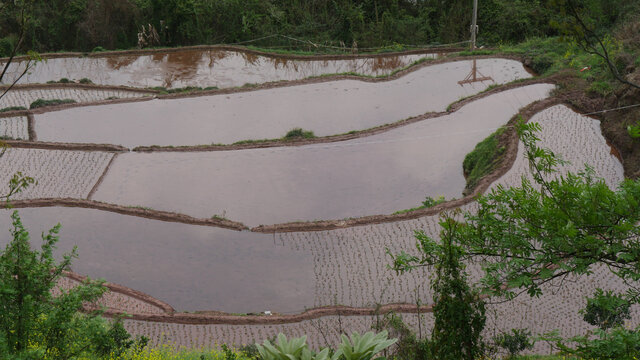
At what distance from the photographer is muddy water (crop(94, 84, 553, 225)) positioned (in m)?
14.9

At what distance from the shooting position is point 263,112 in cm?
1938

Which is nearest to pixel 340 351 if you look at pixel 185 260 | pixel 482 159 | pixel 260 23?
pixel 185 260

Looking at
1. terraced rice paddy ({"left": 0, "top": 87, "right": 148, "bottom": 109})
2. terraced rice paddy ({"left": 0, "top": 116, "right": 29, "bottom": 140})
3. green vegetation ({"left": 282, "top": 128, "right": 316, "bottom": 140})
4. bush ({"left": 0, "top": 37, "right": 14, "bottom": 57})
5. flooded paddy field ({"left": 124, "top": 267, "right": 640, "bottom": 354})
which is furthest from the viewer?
bush ({"left": 0, "top": 37, "right": 14, "bottom": 57})

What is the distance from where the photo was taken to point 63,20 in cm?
2588

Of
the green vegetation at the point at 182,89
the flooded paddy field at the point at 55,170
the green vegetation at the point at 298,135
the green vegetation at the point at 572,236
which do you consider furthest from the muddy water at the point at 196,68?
the green vegetation at the point at 572,236

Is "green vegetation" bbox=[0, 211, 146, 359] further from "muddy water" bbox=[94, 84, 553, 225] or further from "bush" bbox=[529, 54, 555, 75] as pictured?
"bush" bbox=[529, 54, 555, 75]

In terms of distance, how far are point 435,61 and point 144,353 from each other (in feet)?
52.9

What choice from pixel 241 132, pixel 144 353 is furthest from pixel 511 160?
pixel 144 353

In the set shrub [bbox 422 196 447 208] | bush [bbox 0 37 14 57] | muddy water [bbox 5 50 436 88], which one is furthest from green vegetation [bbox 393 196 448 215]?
bush [bbox 0 37 14 57]

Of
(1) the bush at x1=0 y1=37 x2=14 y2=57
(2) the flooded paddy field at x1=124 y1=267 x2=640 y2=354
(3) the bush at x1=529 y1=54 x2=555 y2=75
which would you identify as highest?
(1) the bush at x1=0 y1=37 x2=14 y2=57

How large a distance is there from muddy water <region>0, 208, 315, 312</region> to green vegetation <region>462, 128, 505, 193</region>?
4692 millimetres

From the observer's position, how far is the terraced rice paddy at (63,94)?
20.6 meters

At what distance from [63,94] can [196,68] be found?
4318 mm

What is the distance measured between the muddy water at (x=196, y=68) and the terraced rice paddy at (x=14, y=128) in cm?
353
